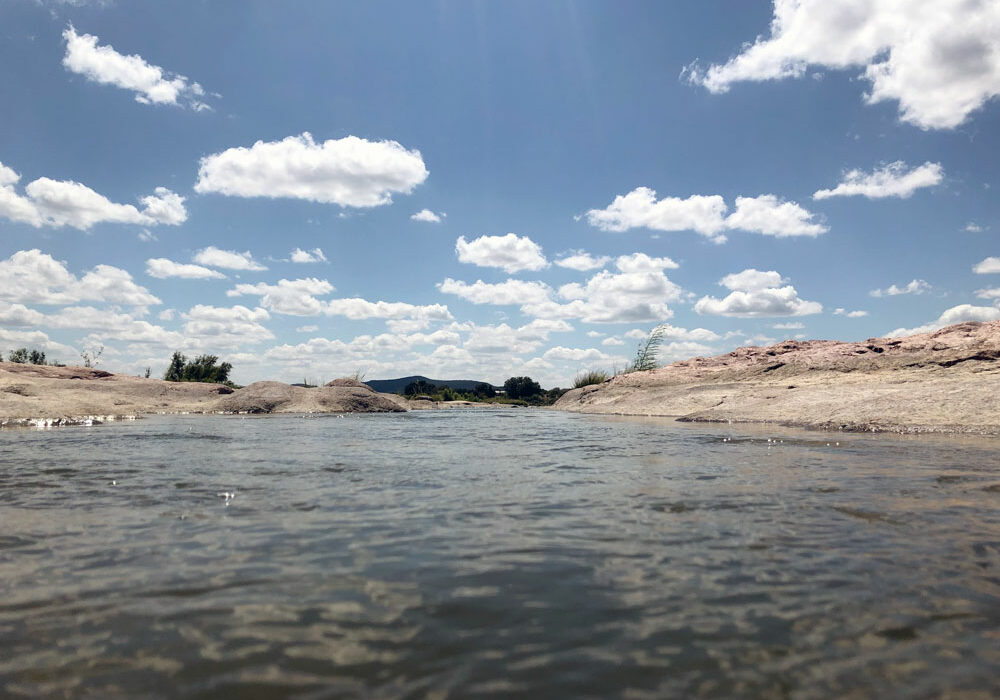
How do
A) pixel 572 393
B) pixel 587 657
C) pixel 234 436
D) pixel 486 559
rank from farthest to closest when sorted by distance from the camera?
pixel 572 393, pixel 234 436, pixel 486 559, pixel 587 657

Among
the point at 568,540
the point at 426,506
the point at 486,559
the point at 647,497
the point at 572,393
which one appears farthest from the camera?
the point at 572,393

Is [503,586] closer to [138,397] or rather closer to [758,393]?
[758,393]

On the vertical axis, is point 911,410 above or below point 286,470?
above

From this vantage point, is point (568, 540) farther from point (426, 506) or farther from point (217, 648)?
point (217, 648)

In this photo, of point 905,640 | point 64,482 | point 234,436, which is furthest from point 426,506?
point 234,436

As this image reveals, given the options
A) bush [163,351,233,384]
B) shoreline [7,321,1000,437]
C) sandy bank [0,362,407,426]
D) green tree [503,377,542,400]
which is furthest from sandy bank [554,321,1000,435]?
green tree [503,377,542,400]

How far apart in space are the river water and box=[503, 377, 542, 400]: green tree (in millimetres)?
77728

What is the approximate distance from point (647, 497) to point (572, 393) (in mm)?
45710

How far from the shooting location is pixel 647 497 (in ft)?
22.7

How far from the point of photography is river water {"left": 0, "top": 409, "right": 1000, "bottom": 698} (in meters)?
2.64

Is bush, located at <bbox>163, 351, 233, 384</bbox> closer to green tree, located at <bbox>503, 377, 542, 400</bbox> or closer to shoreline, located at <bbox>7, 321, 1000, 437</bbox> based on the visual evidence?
shoreline, located at <bbox>7, 321, 1000, 437</bbox>

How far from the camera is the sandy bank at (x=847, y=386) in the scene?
1557 centimetres

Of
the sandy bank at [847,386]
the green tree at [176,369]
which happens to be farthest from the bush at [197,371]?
the sandy bank at [847,386]

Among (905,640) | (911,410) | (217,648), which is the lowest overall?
(217,648)
